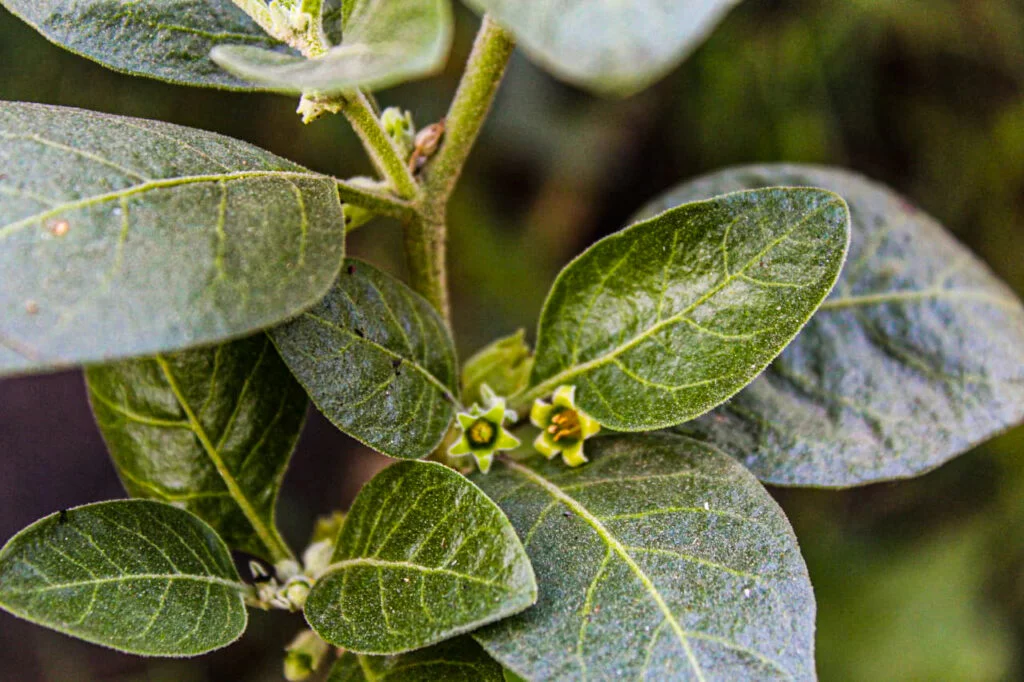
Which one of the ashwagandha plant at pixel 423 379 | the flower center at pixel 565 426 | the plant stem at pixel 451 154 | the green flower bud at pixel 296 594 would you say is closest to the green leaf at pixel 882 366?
the ashwagandha plant at pixel 423 379

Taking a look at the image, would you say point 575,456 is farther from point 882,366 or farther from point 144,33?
point 144,33

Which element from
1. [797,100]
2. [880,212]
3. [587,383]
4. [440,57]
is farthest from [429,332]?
[797,100]

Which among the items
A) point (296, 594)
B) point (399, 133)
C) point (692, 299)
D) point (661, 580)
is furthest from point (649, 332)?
point (296, 594)

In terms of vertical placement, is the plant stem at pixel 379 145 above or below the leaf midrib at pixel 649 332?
above

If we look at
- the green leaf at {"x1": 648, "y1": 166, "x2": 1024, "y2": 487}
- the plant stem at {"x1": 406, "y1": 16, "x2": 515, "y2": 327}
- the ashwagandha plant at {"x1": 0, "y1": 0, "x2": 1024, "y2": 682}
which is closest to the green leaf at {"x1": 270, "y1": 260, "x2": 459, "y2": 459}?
the ashwagandha plant at {"x1": 0, "y1": 0, "x2": 1024, "y2": 682}

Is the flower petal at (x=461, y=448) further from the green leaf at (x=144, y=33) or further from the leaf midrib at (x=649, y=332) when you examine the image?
the green leaf at (x=144, y=33)

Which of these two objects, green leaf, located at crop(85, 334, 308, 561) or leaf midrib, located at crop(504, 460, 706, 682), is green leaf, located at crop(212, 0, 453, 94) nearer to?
green leaf, located at crop(85, 334, 308, 561)
